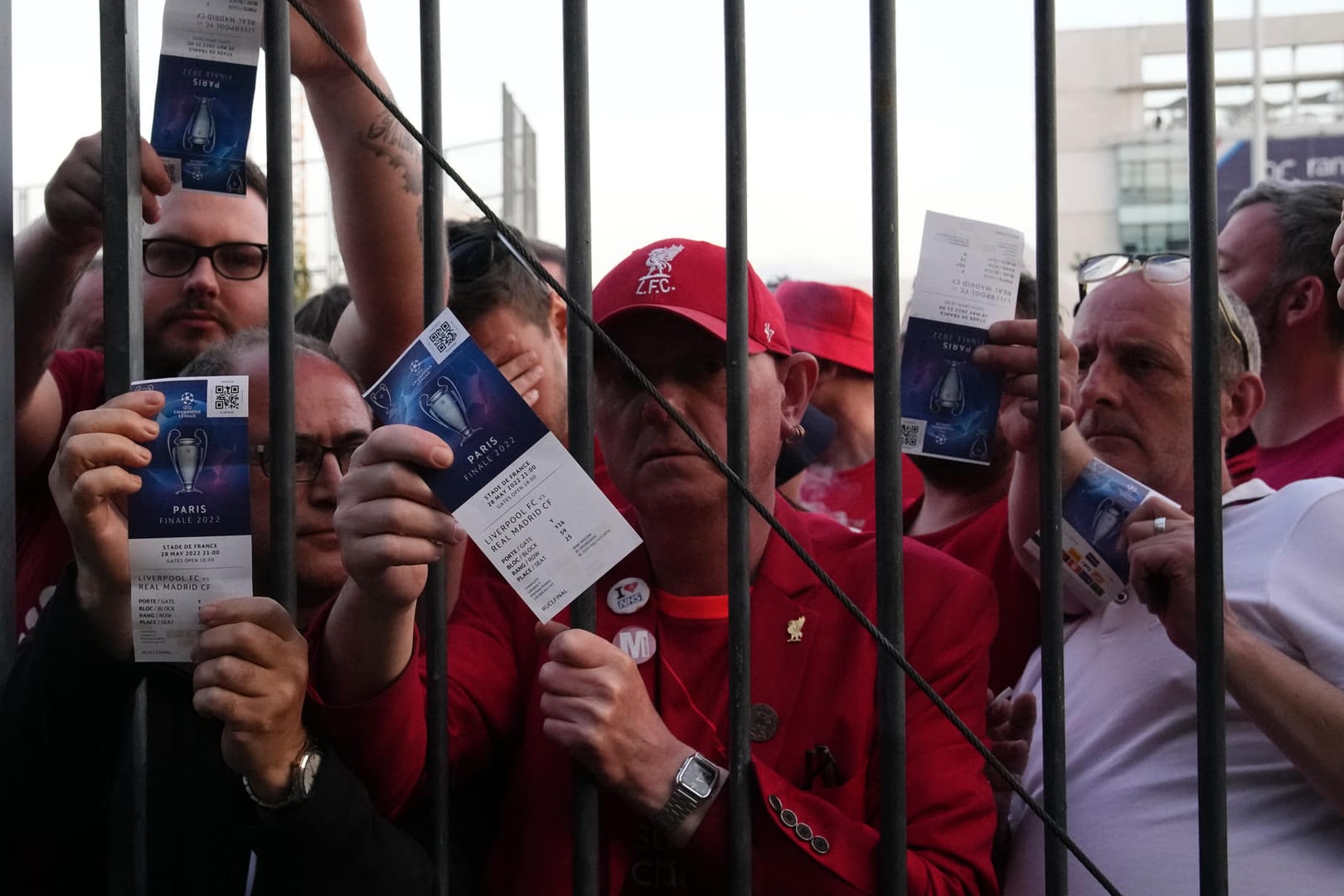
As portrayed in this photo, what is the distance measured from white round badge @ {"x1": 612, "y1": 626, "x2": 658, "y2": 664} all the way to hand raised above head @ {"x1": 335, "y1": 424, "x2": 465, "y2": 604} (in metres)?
0.46

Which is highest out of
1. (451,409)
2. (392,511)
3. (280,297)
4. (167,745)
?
(280,297)

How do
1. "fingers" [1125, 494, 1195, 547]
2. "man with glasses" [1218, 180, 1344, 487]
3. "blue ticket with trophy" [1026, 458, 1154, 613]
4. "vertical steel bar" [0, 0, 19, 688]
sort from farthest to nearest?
"man with glasses" [1218, 180, 1344, 487], "blue ticket with trophy" [1026, 458, 1154, 613], "fingers" [1125, 494, 1195, 547], "vertical steel bar" [0, 0, 19, 688]

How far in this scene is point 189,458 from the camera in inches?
54.5

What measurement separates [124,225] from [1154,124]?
1457 inches

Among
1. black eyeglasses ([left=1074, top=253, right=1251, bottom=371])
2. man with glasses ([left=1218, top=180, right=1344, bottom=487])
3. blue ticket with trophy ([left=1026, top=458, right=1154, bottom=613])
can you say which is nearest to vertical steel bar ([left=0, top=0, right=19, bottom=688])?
blue ticket with trophy ([left=1026, top=458, right=1154, bottom=613])

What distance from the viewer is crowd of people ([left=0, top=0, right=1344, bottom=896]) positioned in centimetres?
143

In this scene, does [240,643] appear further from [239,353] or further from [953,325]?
[953,325]

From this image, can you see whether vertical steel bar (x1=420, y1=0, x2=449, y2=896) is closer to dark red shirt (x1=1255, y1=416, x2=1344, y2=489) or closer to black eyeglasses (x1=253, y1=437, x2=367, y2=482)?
black eyeglasses (x1=253, y1=437, x2=367, y2=482)

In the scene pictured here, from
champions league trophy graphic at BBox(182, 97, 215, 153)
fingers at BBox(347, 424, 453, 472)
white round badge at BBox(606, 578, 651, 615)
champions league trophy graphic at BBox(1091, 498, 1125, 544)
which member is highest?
champions league trophy graphic at BBox(182, 97, 215, 153)

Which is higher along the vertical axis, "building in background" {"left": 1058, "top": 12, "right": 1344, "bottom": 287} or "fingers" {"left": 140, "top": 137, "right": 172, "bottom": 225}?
"building in background" {"left": 1058, "top": 12, "right": 1344, "bottom": 287}

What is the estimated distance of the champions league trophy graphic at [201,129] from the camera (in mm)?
1478

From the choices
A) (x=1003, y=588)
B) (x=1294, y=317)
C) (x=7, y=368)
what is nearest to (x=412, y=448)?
(x=7, y=368)

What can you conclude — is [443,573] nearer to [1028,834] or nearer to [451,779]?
[451,779]

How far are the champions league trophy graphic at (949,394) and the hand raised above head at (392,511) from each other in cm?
60
